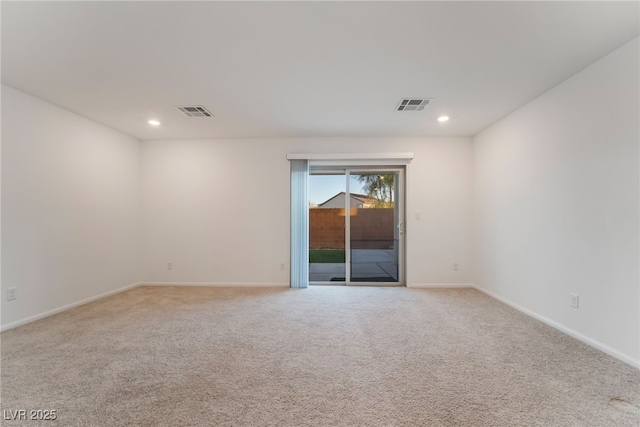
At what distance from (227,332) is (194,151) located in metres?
3.16

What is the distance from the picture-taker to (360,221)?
4484mm

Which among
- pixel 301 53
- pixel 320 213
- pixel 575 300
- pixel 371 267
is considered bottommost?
pixel 371 267

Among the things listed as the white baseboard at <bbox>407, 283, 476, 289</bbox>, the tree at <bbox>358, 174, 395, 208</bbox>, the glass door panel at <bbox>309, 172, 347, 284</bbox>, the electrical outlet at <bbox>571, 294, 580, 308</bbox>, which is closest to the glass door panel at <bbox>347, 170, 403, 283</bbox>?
the tree at <bbox>358, 174, 395, 208</bbox>

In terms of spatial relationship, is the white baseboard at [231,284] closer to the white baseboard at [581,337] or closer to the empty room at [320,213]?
the empty room at [320,213]

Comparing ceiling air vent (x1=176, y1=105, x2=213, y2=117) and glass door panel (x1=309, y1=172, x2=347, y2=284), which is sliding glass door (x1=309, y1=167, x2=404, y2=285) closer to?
glass door panel (x1=309, y1=172, x2=347, y2=284)

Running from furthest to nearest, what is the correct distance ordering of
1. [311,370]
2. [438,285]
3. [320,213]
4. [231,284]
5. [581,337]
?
[320,213], [231,284], [438,285], [581,337], [311,370]

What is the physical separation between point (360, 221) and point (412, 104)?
80.4 inches

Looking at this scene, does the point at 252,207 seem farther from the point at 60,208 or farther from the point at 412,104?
the point at 412,104

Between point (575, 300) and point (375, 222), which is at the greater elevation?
point (375, 222)

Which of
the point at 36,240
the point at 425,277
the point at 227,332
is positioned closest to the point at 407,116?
the point at 425,277

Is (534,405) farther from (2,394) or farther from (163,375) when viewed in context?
(2,394)

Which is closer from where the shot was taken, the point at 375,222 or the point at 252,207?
the point at 252,207

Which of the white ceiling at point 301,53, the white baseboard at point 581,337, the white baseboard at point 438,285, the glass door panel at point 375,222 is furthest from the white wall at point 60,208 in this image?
the white baseboard at point 581,337

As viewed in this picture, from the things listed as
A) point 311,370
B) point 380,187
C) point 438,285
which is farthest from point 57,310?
point 438,285
